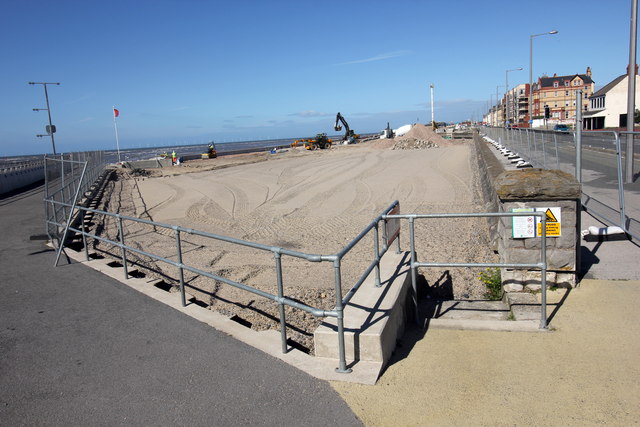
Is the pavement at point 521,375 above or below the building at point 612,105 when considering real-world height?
below

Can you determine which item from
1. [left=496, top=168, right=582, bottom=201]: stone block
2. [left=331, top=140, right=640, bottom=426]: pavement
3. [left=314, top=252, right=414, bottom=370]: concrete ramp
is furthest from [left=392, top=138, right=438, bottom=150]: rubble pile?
[left=314, top=252, right=414, bottom=370]: concrete ramp

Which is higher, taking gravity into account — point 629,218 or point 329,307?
point 629,218

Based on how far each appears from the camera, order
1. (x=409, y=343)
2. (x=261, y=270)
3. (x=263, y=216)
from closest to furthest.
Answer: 1. (x=409, y=343)
2. (x=261, y=270)
3. (x=263, y=216)

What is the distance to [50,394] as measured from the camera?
4160 millimetres

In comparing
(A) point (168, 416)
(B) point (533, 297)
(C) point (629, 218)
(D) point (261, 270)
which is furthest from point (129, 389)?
(C) point (629, 218)

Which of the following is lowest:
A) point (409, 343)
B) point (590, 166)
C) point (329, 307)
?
point (329, 307)


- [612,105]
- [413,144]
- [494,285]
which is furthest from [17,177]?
[612,105]

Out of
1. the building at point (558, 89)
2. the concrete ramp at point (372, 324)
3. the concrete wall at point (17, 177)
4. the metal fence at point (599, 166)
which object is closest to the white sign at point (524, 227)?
the concrete ramp at point (372, 324)

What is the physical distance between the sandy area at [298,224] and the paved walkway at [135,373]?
1.62m

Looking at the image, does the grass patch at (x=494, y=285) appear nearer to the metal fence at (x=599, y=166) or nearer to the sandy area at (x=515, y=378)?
the sandy area at (x=515, y=378)

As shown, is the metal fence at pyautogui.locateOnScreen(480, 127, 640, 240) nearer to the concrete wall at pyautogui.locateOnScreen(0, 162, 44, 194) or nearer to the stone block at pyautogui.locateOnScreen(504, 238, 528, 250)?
the stone block at pyautogui.locateOnScreen(504, 238, 528, 250)

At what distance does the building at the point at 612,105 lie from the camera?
63594mm

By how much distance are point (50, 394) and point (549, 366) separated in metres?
4.17

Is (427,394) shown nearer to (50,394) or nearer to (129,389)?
(129,389)
